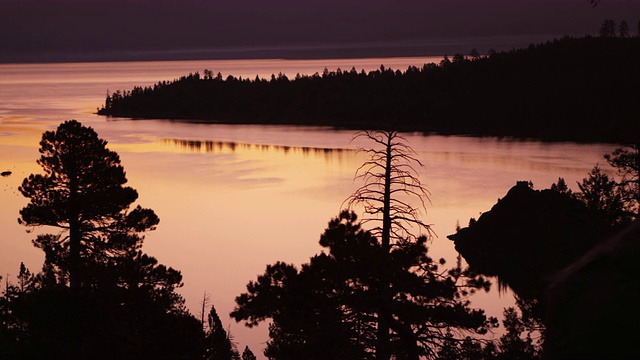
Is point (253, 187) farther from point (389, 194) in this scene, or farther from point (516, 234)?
point (389, 194)

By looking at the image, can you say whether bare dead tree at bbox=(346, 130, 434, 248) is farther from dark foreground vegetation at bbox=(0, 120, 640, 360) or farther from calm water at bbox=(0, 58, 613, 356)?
calm water at bbox=(0, 58, 613, 356)

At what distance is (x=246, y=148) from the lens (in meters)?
164

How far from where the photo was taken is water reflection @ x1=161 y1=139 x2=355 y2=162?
494 ft

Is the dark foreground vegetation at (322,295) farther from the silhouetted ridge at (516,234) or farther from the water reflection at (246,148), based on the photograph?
the water reflection at (246,148)

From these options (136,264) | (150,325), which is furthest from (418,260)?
(136,264)

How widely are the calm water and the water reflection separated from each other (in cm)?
26

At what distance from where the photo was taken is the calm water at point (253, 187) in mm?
68062

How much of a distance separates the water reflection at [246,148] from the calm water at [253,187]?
0.85ft

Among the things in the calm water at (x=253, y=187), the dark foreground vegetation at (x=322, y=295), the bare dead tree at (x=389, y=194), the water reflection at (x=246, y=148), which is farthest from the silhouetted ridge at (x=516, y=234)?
the water reflection at (x=246, y=148)

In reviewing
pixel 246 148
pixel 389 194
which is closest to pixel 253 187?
pixel 246 148

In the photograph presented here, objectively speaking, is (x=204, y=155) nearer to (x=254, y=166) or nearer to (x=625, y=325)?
(x=254, y=166)

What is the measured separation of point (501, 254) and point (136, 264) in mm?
47749

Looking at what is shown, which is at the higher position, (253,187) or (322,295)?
(322,295)

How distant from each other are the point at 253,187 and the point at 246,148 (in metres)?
52.7
